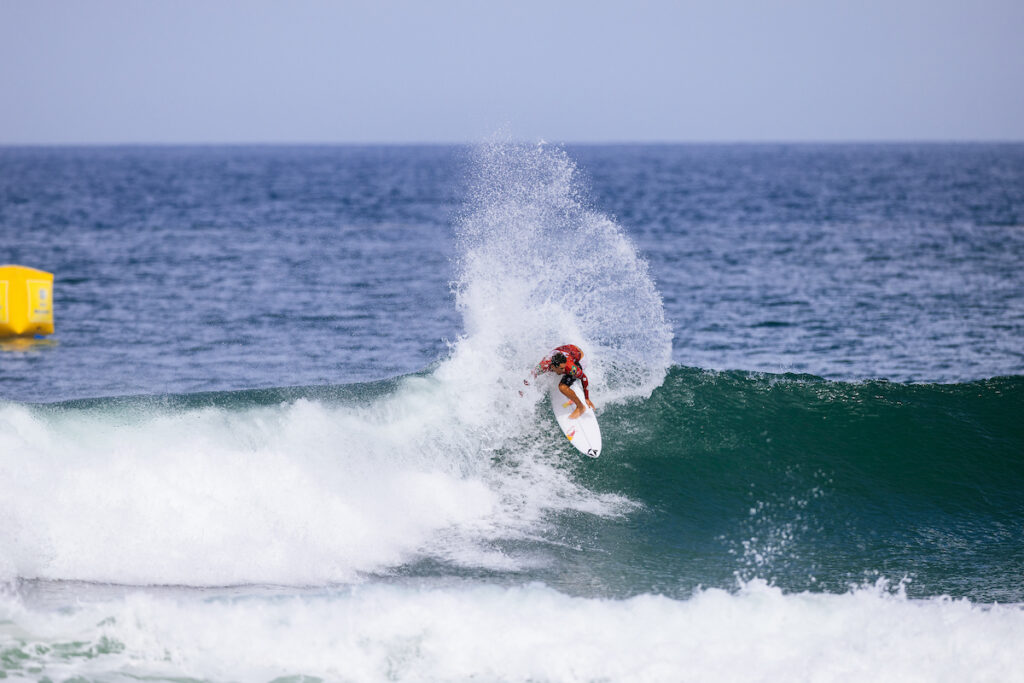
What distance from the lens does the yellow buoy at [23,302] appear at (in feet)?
65.8

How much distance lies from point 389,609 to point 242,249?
29.3 m

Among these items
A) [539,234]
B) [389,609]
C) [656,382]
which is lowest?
[389,609]

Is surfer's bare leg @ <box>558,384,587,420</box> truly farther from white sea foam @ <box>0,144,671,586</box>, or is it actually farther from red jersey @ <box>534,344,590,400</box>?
white sea foam @ <box>0,144,671,586</box>

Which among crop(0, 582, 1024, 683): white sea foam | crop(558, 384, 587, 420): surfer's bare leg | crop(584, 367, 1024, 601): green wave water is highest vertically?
crop(558, 384, 587, 420): surfer's bare leg

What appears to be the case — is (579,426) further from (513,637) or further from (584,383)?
(513,637)

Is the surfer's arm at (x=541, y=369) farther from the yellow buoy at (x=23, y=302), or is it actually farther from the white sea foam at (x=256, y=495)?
the yellow buoy at (x=23, y=302)

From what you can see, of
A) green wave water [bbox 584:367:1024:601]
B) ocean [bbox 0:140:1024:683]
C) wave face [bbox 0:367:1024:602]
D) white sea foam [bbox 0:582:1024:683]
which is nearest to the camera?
white sea foam [bbox 0:582:1024:683]

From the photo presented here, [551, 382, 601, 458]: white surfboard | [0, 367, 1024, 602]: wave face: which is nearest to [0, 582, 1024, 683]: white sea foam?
[0, 367, 1024, 602]: wave face

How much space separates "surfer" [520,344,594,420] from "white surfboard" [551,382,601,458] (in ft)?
0.24

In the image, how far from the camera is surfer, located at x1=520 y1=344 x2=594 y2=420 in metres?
12.1

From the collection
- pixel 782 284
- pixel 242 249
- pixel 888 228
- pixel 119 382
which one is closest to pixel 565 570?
pixel 119 382

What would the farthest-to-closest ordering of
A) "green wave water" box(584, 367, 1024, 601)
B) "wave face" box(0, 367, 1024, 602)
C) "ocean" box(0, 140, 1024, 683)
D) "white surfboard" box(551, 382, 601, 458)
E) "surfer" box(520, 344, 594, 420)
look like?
"surfer" box(520, 344, 594, 420), "white surfboard" box(551, 382, 601, 458), "green wave water" box(584, 367, 1024, 601), "wave face" box(0, 367, 1024, 602), "ocean" box(0, 140, 1024, 683)

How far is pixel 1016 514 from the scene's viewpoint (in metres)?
11.2

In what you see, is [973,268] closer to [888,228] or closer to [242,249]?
[888,228]
